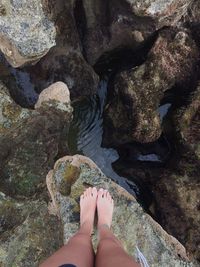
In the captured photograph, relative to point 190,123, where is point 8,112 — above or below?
above

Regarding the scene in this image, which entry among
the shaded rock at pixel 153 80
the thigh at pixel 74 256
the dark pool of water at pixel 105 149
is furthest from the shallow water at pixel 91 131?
the thigh at pixel 74 256

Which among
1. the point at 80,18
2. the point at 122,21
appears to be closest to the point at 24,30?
the point at 80,18

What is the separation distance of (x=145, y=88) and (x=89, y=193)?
1.37 metres

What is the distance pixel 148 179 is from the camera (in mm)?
5820

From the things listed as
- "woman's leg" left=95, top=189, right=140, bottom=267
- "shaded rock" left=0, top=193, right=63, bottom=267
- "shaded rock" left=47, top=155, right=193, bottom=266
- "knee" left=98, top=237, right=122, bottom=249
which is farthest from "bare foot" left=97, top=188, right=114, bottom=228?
"knee" left=98, top=237, right=122, bottom=249

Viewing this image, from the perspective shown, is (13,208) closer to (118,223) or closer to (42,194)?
(42,194)

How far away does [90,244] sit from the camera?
13.3 feet

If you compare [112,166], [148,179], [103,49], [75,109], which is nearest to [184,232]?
[148,179]

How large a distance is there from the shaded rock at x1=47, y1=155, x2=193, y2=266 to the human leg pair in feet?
0.44

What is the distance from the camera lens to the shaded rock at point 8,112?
4934 millimetres

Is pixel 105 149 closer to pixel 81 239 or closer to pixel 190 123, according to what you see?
pixel 190 123

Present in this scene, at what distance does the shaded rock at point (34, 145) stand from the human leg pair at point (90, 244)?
0.56m

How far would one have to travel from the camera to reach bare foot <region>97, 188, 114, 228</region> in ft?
15.8

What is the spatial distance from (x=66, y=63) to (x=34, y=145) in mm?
1225
